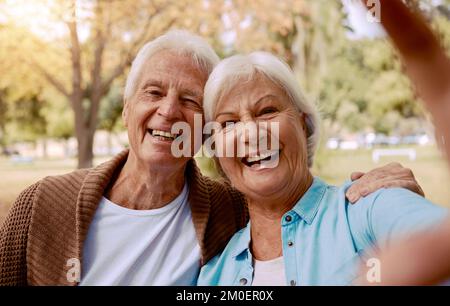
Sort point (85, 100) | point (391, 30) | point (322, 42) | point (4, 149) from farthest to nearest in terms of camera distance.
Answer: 1. point (322, 42)
2. point (85, 100)
3. point (4, 149)
4. point (391, 30)

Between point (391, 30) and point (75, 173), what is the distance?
1.02 meters

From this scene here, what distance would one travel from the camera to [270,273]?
1.06 metres

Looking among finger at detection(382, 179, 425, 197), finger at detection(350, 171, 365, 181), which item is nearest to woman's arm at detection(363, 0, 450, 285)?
finger at detection(382, 179, 425, 197)

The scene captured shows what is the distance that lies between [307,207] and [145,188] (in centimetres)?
46

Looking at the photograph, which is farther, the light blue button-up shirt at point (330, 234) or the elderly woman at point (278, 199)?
the elderly woman at point (278, 199)

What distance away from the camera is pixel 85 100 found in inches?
81.8

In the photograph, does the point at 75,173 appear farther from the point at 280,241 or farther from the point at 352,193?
the point at 352,193

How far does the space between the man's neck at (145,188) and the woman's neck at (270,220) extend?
242 mm

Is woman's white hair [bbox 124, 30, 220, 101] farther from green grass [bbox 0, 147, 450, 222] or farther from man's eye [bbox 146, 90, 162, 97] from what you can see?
green grass [bbox 0, 147, 450, 222]

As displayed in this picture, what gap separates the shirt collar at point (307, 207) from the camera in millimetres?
1064

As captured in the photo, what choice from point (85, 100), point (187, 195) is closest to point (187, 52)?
point (187, 195)

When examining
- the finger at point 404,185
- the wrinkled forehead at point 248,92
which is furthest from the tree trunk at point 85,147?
the finger at point 404,185

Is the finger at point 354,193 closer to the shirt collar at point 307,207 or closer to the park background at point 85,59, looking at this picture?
the shirt collar at point 307,207

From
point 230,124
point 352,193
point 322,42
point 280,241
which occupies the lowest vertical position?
point 280,241
